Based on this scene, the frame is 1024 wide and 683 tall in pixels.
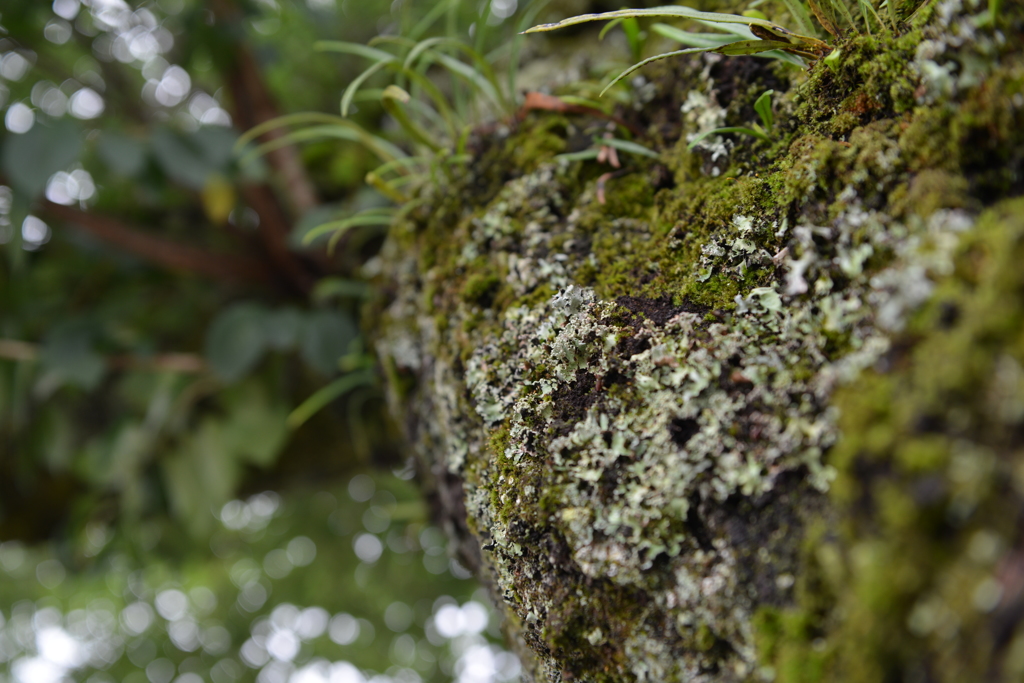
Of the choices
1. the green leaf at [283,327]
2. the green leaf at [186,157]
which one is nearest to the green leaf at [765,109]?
the green leaf at [283,327]

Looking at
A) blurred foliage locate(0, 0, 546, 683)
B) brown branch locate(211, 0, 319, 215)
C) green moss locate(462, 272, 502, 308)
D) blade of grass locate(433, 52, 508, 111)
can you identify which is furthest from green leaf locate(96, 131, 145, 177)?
green moss locate(462, 272, 502, 308)

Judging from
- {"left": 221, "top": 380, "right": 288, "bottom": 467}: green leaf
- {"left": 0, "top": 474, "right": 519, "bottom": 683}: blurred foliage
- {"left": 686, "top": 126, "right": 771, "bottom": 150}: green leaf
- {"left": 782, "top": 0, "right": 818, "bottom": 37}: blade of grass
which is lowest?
{"left": 0, "top": 474, "right": 519, "bottom": 683}: blurred foliage

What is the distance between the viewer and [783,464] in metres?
0.44

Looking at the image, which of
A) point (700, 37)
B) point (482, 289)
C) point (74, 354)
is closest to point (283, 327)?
point (74, 354)

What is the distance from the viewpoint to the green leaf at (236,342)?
3.96ft

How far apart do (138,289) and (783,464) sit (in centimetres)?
170

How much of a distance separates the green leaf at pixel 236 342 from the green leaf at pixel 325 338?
4.1 inches

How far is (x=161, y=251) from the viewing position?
1324mm

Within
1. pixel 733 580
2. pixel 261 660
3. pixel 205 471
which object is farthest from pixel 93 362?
pixel 261 660

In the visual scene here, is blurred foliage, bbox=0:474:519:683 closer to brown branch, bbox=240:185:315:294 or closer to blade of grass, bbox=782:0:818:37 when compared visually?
brown branch, bbox=240:185:315:294

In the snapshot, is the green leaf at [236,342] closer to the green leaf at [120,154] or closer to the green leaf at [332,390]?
the green leaf at [332,390]

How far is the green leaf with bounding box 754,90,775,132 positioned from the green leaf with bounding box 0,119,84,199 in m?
1.13

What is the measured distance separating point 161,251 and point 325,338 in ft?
1.57

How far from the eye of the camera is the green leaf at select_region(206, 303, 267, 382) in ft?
3.96
